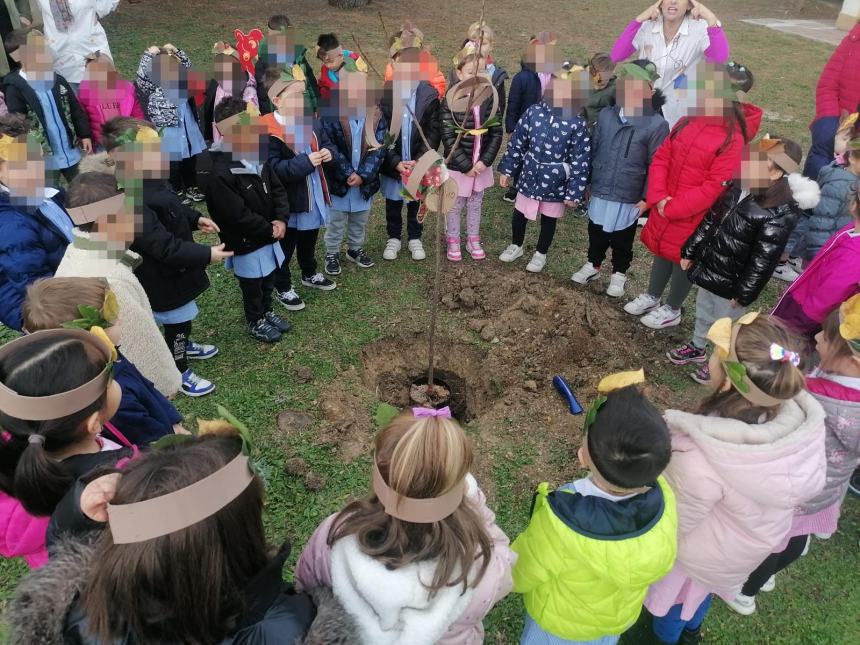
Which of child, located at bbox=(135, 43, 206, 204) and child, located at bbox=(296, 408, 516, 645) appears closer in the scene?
child, located at bbox=(296, 408, 516, 645)

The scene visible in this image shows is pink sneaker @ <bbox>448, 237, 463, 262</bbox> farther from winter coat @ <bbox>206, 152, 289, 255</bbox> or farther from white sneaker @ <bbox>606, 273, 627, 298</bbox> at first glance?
winter coat @ <bbox>206, 152, 289, 255</bbox>

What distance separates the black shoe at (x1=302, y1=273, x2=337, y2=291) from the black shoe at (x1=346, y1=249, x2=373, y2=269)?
1.45 ft

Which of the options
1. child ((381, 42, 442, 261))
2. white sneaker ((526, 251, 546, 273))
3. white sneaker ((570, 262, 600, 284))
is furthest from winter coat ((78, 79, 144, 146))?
white sneaker ((570, 262, 600, 284))

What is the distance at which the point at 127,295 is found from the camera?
2.92 meters

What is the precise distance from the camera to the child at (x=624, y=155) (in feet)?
14.0

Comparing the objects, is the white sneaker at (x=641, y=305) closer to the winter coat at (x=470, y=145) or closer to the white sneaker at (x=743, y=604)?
the winter coat at (x=470, y=145)

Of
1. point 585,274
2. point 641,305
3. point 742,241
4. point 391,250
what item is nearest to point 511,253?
point 585,274

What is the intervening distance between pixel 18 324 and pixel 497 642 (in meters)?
2.83

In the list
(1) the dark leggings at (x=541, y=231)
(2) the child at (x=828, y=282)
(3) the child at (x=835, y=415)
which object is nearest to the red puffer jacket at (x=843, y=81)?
(1) the dark leggings at (x=541, y=231)

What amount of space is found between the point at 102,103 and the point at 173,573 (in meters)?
5.49

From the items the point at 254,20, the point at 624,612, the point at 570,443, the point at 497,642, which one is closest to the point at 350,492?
the point at 497,642

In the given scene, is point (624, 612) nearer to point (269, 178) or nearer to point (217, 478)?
point (217, 478)

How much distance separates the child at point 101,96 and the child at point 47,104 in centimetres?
10

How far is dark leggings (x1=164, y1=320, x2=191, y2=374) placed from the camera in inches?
148
